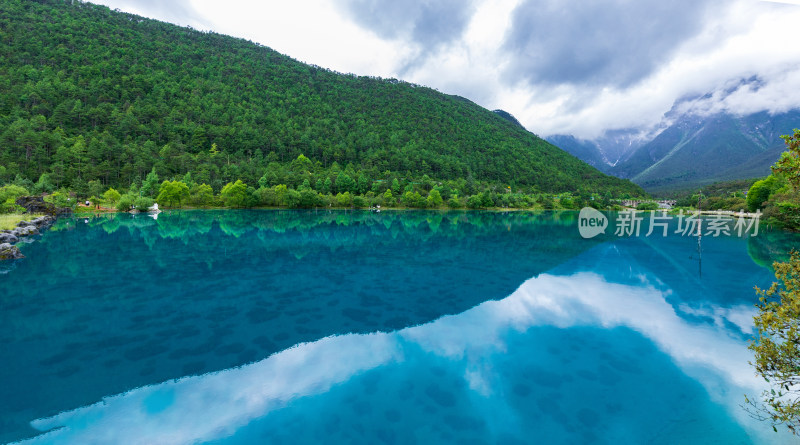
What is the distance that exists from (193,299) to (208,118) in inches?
4328

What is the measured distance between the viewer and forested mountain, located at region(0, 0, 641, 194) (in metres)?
76.1

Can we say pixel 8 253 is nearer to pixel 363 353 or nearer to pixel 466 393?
pixel 363 353

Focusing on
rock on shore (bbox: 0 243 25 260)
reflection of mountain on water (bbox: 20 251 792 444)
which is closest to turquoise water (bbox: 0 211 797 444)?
reflection of mountain on water (bbox: 20 251 792 444)

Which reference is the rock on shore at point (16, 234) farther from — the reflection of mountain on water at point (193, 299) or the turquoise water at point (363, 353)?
the turquoise water at point (363, 353)

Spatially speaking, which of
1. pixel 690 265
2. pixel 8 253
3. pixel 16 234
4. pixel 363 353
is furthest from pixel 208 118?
pixel 690 265

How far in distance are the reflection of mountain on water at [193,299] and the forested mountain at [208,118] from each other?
57425mm

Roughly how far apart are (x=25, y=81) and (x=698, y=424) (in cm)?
13755

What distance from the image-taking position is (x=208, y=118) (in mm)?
105000

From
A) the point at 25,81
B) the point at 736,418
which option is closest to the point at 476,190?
the point at 736,418

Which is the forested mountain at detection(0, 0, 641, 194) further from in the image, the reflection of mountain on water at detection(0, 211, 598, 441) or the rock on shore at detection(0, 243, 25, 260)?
the reflection of mountain on water at detection(0, 211, 598, 441)

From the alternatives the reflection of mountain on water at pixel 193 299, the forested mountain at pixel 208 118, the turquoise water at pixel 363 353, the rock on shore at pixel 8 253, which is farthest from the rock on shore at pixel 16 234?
the forested mountain at pixel 208 118

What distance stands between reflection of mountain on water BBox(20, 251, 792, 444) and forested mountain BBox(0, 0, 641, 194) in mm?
75449

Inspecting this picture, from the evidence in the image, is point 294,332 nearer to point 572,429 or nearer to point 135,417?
point 135,417

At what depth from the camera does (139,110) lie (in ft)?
305
